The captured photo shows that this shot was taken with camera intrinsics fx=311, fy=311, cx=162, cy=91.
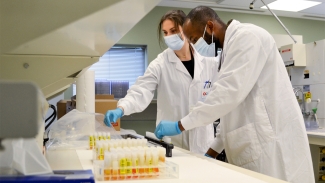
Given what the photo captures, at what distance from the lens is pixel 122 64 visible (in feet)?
15.0

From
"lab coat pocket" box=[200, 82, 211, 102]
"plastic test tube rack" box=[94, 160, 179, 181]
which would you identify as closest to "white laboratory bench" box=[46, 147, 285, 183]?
"plastic test tube rack" box=[94, 160, 179, 181]

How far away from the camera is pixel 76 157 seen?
4.19 ft

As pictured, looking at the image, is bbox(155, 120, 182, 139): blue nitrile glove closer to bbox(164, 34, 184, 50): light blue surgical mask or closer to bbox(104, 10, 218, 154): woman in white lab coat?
bbox(104, 10, 218, 154): woman in white lab coat

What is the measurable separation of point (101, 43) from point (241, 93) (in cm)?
63

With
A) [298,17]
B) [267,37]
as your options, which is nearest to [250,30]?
[267,37]

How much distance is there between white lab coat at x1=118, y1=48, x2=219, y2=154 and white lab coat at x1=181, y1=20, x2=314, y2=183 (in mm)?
538

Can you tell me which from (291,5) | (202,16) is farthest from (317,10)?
(202,16)

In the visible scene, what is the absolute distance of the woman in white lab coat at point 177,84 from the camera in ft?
6.23

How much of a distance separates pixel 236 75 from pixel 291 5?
3.74 m

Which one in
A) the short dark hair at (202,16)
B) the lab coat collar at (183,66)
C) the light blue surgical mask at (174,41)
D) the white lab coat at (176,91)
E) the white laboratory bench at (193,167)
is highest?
the short dark hair at (202,16)

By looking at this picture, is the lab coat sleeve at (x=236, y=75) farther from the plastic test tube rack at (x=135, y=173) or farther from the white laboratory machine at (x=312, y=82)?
the white laboratory machine at (x=312, y=82)

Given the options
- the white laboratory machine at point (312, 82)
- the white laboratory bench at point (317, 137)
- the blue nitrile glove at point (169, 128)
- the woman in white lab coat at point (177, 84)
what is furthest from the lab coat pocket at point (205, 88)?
the white laboratory machine at point (312, 82)

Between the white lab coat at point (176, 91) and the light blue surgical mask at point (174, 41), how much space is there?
0.09m

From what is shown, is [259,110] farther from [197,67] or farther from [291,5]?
[291,5]
